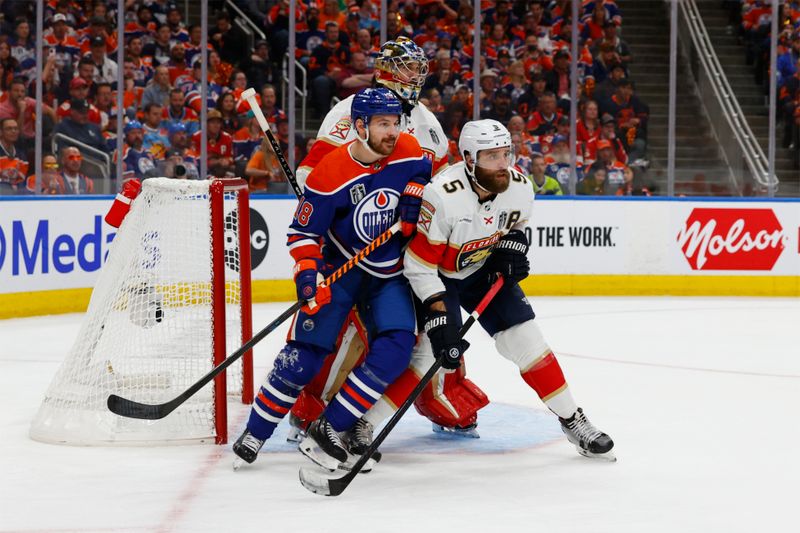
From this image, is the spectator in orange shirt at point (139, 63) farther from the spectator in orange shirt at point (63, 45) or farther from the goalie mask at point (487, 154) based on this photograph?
the goalie mask at point (487, 154)

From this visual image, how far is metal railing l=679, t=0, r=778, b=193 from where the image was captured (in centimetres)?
937

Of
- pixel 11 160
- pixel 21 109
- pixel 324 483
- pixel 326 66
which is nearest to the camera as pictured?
pixel 324 483

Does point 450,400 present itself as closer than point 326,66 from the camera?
Yes

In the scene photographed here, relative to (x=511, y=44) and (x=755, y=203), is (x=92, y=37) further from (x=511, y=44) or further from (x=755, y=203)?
(x=755, y=203)

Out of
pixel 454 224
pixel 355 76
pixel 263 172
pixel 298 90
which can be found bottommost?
pixel 454 224

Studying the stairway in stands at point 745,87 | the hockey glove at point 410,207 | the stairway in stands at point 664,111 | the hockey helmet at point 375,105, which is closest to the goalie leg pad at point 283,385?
the hockey glove at point 410,207

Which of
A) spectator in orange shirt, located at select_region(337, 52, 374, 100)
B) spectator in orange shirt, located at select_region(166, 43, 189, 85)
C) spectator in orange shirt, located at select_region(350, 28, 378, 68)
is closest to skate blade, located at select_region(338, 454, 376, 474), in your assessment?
spectator in orange shirt, located at select_region(166, 43, 189, 85)

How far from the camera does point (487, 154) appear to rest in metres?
3.68

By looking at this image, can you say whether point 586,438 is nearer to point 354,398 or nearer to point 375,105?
point 354,398

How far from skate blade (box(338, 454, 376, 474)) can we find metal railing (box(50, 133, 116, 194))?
4.96 metres

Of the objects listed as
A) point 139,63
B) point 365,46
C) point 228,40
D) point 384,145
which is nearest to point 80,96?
point 139,63

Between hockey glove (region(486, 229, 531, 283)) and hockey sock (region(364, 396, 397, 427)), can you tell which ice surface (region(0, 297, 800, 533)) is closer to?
hockey sock (region(364, 396, 397, 427))

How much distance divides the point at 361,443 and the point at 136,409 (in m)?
0.70

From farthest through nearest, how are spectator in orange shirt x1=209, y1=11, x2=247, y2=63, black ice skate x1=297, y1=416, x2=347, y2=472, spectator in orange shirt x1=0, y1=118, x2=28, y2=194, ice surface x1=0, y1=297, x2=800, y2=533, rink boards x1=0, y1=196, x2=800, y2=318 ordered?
rink boards x1=0, y1=196, x2=800, y2=318, spectator in orange shirt x1=209, y1=11, x2=247, y2=63, spectator in orange shirt x1=0, y1=118, x2=28, y2=194, black ice skate x1=297, y1=416, x2=347, y2=472, ice surface x1=0, y1=297, x2=800, y2=533
